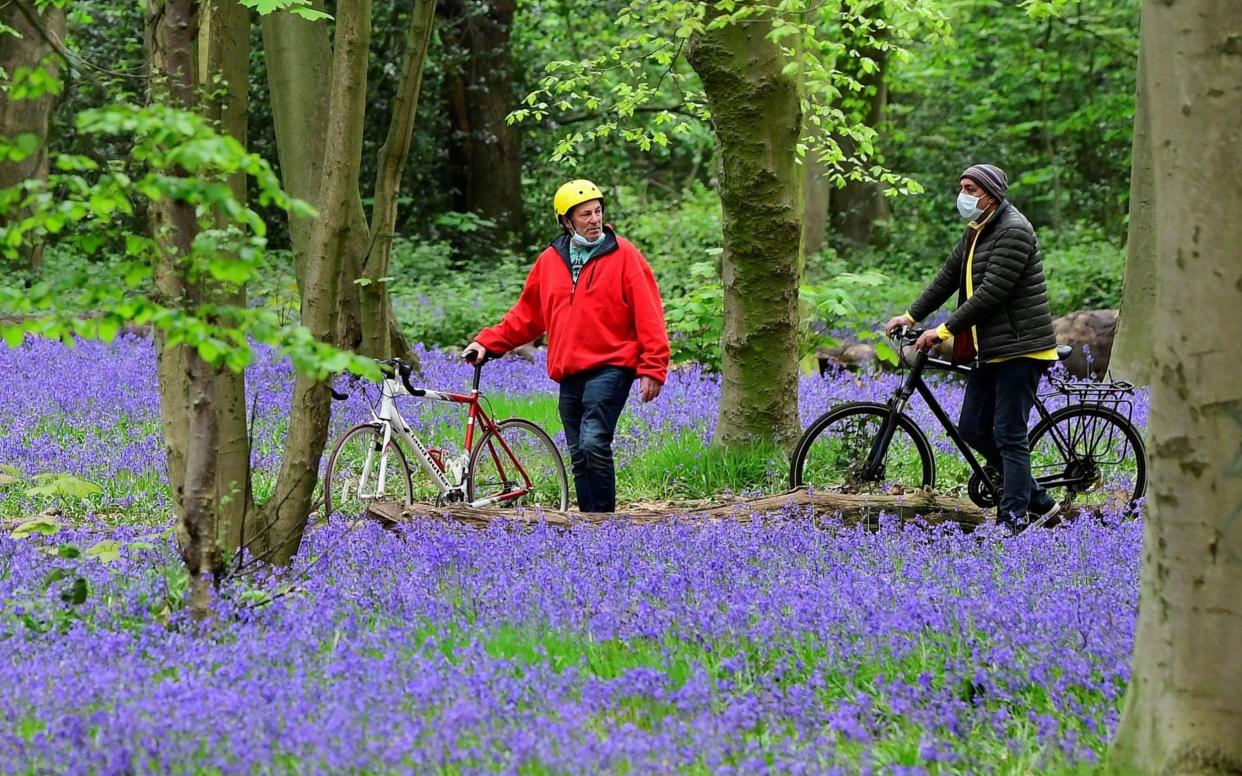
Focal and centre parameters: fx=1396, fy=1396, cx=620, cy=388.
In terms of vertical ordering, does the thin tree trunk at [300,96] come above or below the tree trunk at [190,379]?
above

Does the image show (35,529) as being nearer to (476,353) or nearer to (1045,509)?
(476,353)

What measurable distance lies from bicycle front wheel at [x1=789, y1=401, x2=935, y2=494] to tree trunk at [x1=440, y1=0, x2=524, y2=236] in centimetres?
1368

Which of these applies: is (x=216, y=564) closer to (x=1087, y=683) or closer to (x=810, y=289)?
(x=1087, y=683)

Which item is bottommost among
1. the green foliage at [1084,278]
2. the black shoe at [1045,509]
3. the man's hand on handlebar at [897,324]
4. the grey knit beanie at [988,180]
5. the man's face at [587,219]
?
the black shoe at [1045,509]

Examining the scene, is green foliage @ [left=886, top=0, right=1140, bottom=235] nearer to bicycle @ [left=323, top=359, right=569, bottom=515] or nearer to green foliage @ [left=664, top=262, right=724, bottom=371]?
green foliage @ [left=664, top=262, right=724, bottom=371]

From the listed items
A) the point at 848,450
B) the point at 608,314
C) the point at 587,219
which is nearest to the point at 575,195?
the point at 587,219

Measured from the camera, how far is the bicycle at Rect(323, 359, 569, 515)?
7.93 meters

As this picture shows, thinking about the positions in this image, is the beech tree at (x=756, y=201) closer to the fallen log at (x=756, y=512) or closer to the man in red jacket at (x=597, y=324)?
the man in red jacket at (x=597, y=324)

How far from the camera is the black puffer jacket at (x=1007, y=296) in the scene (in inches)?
290

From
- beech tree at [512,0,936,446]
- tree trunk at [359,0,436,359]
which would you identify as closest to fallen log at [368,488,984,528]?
beech tree at [512,0,936,446]

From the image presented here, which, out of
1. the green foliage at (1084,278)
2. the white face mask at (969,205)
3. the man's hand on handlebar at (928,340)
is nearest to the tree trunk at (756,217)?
the man's hand on handlebar at (928,340)

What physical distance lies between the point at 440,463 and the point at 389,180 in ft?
11.4

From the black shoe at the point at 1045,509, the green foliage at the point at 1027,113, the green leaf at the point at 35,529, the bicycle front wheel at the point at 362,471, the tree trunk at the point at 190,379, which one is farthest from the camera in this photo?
the green foliage at the point at 1027,113

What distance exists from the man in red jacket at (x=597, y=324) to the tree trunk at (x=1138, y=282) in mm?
7350
